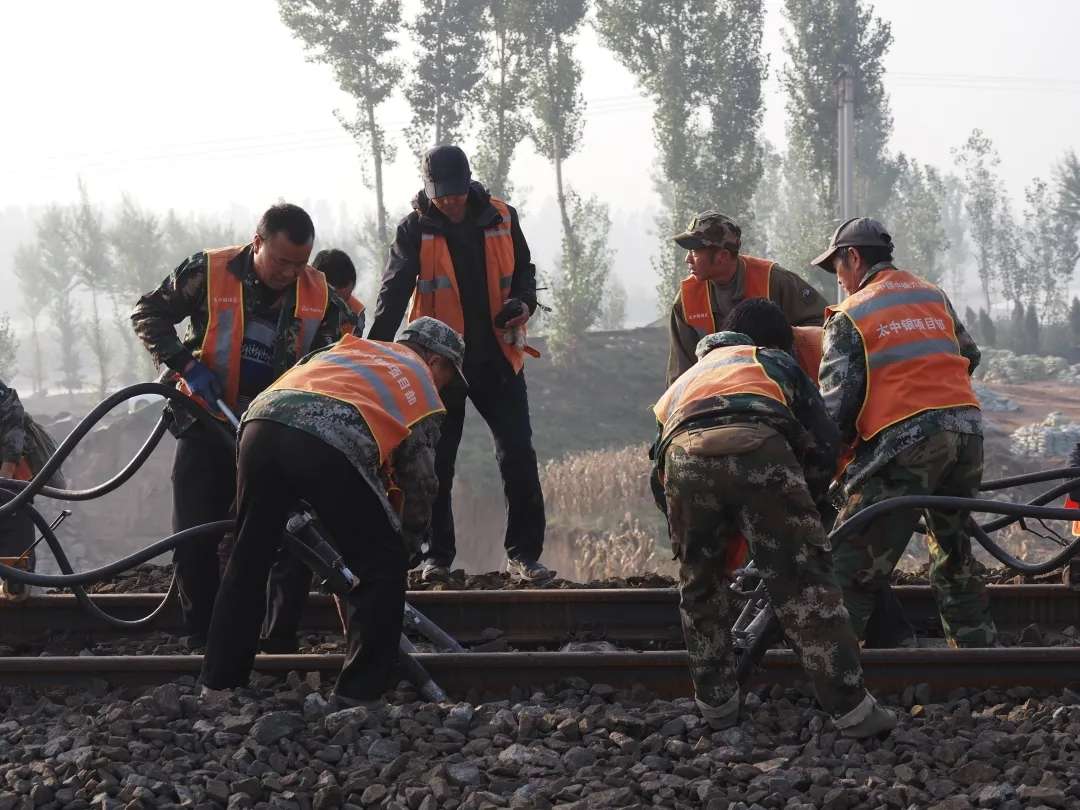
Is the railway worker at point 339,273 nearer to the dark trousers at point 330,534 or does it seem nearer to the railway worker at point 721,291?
the railway worker at point 721,291

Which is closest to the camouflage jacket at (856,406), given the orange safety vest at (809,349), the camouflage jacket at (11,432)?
the orange safety vest at (809,349)

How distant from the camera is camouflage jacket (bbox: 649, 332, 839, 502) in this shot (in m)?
4.09

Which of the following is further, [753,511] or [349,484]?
[349,484]

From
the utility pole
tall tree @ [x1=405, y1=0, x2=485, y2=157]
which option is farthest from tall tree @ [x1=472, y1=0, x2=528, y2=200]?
the utility pole

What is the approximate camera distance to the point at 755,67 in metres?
36.3

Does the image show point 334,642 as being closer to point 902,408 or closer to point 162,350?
point 162,350

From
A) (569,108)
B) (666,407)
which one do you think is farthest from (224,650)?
(569,108)

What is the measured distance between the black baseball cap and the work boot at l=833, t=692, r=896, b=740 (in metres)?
3.45

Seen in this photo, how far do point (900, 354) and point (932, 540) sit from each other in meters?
0.89

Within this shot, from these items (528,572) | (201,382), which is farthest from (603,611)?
(201,382)

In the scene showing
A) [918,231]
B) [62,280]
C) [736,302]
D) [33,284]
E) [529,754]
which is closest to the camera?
[529,754]

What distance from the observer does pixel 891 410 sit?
490 centimetres

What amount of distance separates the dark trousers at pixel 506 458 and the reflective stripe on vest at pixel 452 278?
215mm

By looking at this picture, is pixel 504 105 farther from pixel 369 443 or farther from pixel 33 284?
pixel 33 284
